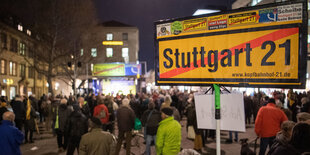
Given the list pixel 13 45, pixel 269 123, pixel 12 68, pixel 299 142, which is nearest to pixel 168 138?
pixel 299 142

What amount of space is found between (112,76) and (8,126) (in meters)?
23.9

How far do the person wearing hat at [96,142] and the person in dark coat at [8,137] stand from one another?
1.94m

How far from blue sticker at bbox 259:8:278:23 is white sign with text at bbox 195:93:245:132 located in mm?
885

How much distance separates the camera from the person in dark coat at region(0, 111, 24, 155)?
5.69 meters

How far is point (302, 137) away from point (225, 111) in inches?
41.6

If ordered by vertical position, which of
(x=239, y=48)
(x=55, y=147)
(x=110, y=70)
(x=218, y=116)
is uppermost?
→ (x=110, y=70)

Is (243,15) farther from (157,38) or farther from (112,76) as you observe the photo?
(112,76)

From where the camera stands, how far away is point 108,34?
6341 cm

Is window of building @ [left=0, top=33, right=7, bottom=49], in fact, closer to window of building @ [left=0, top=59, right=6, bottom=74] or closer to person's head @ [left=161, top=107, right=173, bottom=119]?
window of building @ [left=0, top=59, right=6, bottom=74]

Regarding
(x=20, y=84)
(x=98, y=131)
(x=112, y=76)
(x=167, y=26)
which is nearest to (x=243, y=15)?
(x=167, y=26)

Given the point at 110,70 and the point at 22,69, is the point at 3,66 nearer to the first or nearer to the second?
the point at 22,69

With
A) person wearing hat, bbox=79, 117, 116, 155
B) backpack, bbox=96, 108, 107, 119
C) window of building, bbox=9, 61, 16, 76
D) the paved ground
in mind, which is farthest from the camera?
window of building, bbox=9, 61, 16, 76

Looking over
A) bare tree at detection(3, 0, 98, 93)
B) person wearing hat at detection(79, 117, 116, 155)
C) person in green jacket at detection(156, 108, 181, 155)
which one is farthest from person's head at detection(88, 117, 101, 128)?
bare tree at detection(3, 0, 98, 93)

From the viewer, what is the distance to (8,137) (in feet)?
18.8
